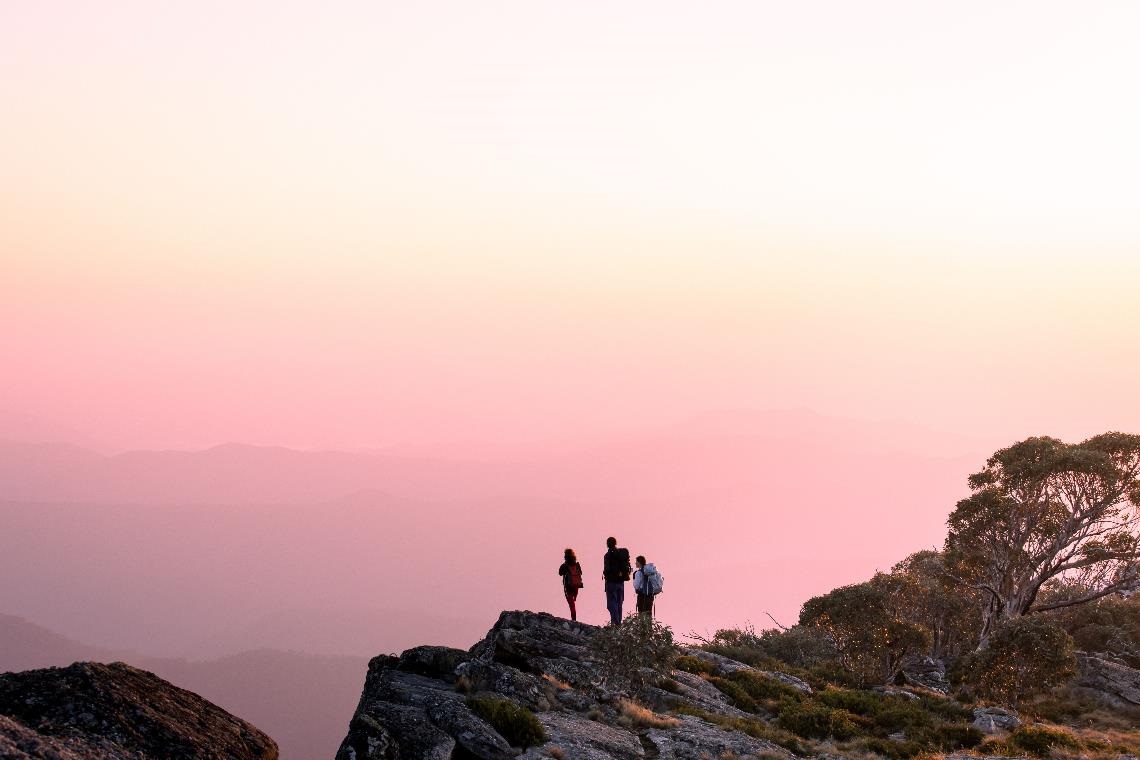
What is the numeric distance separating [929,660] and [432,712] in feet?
111

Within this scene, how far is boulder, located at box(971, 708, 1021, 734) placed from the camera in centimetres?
2734

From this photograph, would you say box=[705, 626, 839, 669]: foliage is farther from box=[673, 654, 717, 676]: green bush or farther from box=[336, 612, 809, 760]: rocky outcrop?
box=[336, 612, 809, 760]: rocky outcrop

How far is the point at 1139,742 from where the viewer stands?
27625 mm

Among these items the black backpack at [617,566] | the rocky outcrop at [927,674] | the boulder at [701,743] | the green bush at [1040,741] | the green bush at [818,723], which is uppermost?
the black backpack at [617,566]

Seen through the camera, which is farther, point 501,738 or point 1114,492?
point 1114,492

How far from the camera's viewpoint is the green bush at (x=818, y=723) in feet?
86.5

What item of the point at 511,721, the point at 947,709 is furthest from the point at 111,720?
the point at 947,709

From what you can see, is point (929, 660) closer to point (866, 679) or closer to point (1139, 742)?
point (866, 679)

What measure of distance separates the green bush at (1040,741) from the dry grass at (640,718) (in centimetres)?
1060

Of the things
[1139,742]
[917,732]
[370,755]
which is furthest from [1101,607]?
[370,755]

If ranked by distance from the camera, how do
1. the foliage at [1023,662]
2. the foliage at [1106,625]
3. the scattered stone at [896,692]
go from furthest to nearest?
1. the foliage at [1106,625]
2. the scattered stone at [896,692]
3. the foliage at [1023,662]

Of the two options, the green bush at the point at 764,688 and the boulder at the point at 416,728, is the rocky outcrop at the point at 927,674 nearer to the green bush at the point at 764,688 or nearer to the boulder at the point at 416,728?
the green bush at the point at 764,688

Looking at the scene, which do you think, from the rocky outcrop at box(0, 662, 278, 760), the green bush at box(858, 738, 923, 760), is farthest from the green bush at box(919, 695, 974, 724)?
the rocky outcrop at box(0, 662, 278, 760)

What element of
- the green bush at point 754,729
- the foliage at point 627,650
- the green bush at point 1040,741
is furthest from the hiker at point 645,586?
the green bush at point 1040,741
